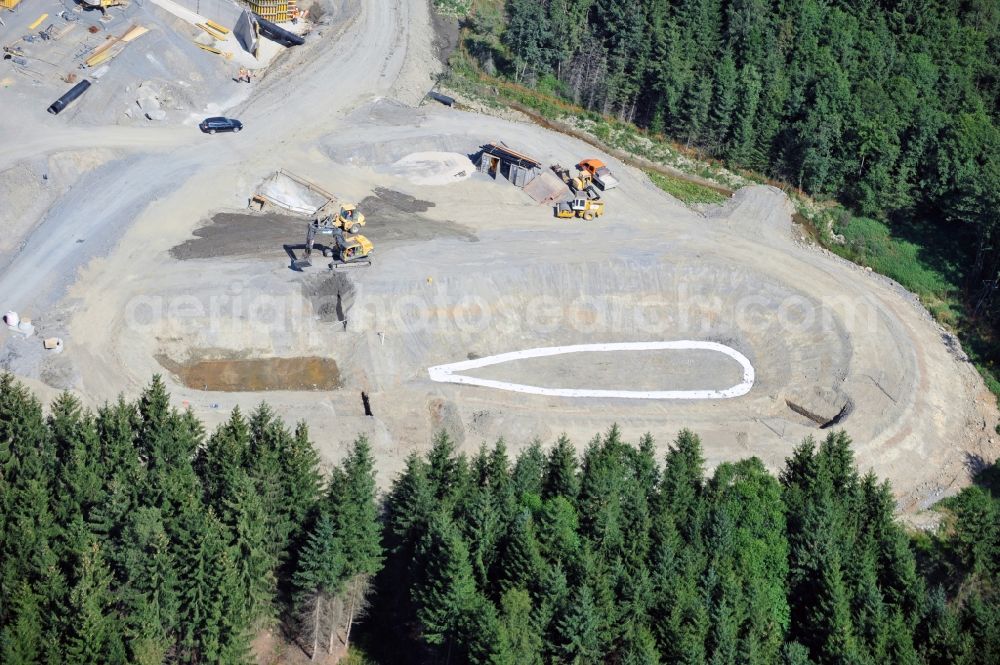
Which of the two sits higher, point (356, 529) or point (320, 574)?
point (356, 529)

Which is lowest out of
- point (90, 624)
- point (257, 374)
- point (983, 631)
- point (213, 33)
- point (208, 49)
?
point (257, 374)

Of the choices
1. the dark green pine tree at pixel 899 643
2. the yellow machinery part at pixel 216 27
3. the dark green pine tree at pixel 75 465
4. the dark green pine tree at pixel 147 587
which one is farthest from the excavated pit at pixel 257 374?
the yellow machinery part at pixel 216 27

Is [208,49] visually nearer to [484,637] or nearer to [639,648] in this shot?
[484,637]

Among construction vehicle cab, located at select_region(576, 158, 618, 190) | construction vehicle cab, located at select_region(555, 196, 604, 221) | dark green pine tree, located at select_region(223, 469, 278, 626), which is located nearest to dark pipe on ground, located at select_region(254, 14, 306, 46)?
Answer: construction vehicle cab, located at select_region(576, 158, 618, 190)

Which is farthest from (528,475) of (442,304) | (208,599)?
(442,304)

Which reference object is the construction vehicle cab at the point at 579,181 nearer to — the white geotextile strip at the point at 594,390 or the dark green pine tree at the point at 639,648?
the white geotextile strip at the point at 594,390

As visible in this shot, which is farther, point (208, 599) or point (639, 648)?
point (208, 599)
